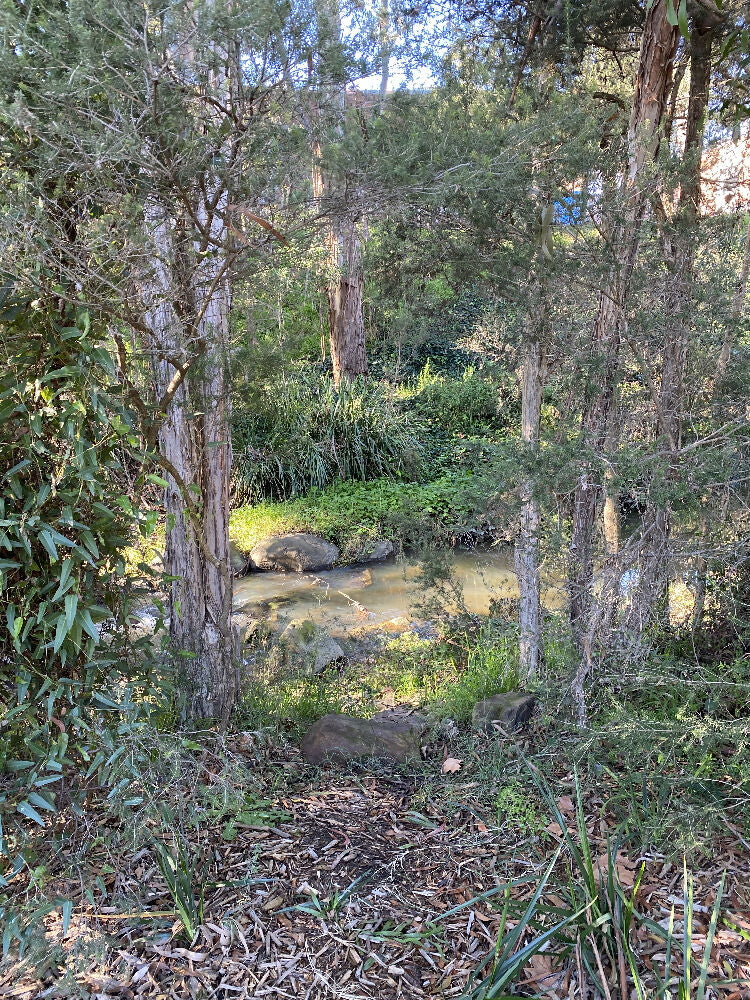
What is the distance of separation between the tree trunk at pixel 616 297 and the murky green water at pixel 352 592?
3098 mm

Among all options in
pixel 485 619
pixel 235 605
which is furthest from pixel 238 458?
pixel 485 619

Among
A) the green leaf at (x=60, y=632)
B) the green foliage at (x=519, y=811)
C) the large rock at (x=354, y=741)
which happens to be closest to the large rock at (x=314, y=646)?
the large rock at (x=354, y=741)

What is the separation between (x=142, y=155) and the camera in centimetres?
218

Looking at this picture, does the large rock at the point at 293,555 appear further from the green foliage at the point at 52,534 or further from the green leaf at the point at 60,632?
the green leaf at the point at 60,632

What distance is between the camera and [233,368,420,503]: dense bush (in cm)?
993

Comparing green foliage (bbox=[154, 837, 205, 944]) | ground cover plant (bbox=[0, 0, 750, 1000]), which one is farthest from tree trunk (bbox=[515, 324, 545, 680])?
green foliage (bbox=[154, 837, 205, 944])

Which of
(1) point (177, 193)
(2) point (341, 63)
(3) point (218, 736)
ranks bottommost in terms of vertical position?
(3) point (218, 736)

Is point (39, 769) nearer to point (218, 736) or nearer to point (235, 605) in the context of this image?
point (218, 736)

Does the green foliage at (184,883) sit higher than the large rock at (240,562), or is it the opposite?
the green foliage at (184,883)

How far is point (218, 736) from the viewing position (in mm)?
2822

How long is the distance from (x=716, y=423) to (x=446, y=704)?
6.24 feet

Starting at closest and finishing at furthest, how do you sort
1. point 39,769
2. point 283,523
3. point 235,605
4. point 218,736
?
point 39,769 < point 218,736 < point 235,605 < point 283,523

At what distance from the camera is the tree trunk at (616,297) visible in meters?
3.31

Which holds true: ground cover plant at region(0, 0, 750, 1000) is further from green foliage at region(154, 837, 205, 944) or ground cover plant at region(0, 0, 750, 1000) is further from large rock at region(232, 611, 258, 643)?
large rock at region(232, 611, 258, 643)
